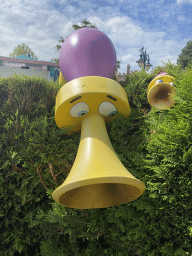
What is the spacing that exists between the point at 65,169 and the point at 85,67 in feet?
5.79

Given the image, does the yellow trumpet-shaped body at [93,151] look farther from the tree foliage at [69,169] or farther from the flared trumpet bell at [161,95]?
the flared trumpet bell at [161,95]

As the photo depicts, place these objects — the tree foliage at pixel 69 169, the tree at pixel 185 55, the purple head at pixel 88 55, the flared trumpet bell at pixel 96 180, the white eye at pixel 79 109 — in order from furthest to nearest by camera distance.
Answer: the tree at pixel 185 55
the purple head at pixel 88 55
the white eye at pixel 79 109
the tree foliage at pixel 69 169
the flared trumpet bell at pixel 96 180

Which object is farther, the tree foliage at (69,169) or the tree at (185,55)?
the tree at (185,55)

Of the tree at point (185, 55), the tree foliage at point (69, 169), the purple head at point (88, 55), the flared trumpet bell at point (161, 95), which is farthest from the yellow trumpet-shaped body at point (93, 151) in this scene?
the tree at point (185, 55)

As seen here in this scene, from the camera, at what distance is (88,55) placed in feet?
10.9

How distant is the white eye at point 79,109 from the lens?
3.06 metres

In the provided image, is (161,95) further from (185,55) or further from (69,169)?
(185,55)

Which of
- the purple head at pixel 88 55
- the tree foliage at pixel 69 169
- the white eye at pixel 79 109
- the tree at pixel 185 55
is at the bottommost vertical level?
the tree foliage at pixel 69 169

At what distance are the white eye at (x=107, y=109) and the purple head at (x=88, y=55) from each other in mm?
562

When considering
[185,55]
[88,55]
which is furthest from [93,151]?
[185,55]

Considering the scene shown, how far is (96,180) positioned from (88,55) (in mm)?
2211

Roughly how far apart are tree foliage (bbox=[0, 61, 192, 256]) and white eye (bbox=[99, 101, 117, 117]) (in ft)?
0.60

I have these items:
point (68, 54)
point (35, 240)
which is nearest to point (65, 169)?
point (35, 240)

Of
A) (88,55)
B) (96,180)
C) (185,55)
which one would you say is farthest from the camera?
(185,55)
